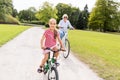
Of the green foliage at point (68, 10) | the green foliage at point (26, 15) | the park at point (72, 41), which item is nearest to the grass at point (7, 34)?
the park at point (72, 41)

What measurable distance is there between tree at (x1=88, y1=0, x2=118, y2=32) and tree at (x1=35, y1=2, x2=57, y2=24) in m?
12.1

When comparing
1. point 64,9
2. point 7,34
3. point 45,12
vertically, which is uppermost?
point 64,9

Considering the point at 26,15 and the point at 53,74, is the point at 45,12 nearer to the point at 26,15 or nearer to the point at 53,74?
the point at 26,15

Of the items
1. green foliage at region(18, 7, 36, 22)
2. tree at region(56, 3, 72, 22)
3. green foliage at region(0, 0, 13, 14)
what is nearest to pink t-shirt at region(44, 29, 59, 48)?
green foliage at region(0, 0, 13, 14)

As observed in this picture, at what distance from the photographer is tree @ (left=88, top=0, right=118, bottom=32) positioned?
87.0 meters

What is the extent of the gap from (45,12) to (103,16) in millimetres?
17298

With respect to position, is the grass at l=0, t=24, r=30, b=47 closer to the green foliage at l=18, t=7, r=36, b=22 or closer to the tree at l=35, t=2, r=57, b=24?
the tree at l=35, t=2, r=57, b=24

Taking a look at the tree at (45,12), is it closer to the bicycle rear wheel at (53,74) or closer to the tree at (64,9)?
the tree at (64,9)

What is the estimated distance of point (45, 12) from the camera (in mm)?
87812

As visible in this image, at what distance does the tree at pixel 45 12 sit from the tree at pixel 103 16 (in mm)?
12070

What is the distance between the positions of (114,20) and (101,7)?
21.5ft

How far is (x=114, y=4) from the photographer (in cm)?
9112

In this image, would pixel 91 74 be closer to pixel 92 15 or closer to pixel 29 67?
pixel 29 67

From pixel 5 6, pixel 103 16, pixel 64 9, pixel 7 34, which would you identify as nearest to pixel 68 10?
pixel 64 9
